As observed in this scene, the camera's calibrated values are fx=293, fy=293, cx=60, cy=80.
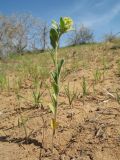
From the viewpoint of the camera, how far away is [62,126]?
1.94 m

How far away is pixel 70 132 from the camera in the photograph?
6.08 ft

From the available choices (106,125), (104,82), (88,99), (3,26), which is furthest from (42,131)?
(3,26)

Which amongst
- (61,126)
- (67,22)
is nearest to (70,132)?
(61,126)

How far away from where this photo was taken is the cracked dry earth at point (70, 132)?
1.65m

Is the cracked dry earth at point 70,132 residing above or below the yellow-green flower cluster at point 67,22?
below

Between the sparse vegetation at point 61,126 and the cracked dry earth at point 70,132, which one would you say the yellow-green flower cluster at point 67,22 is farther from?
the cracked dry earth at point 70,132

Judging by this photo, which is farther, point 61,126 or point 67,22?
point 61,126

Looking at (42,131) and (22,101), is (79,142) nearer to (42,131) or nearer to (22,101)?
(42,131)

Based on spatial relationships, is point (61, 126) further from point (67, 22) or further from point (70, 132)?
point (67, 22)

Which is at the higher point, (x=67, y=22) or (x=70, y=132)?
(x=67, y=22)

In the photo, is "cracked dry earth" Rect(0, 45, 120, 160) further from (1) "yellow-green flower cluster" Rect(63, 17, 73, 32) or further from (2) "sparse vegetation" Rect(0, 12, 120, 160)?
(1) "yellow-green flower cluster" Rect(63, 17, 73, 32)

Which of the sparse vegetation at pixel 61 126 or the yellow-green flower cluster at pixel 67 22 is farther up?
the yellow-green flower cluster at pixel 67 22

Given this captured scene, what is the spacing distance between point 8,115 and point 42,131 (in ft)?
1.81

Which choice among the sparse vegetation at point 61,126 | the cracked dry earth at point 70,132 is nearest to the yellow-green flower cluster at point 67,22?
the sparse vegetation at point 61,126
